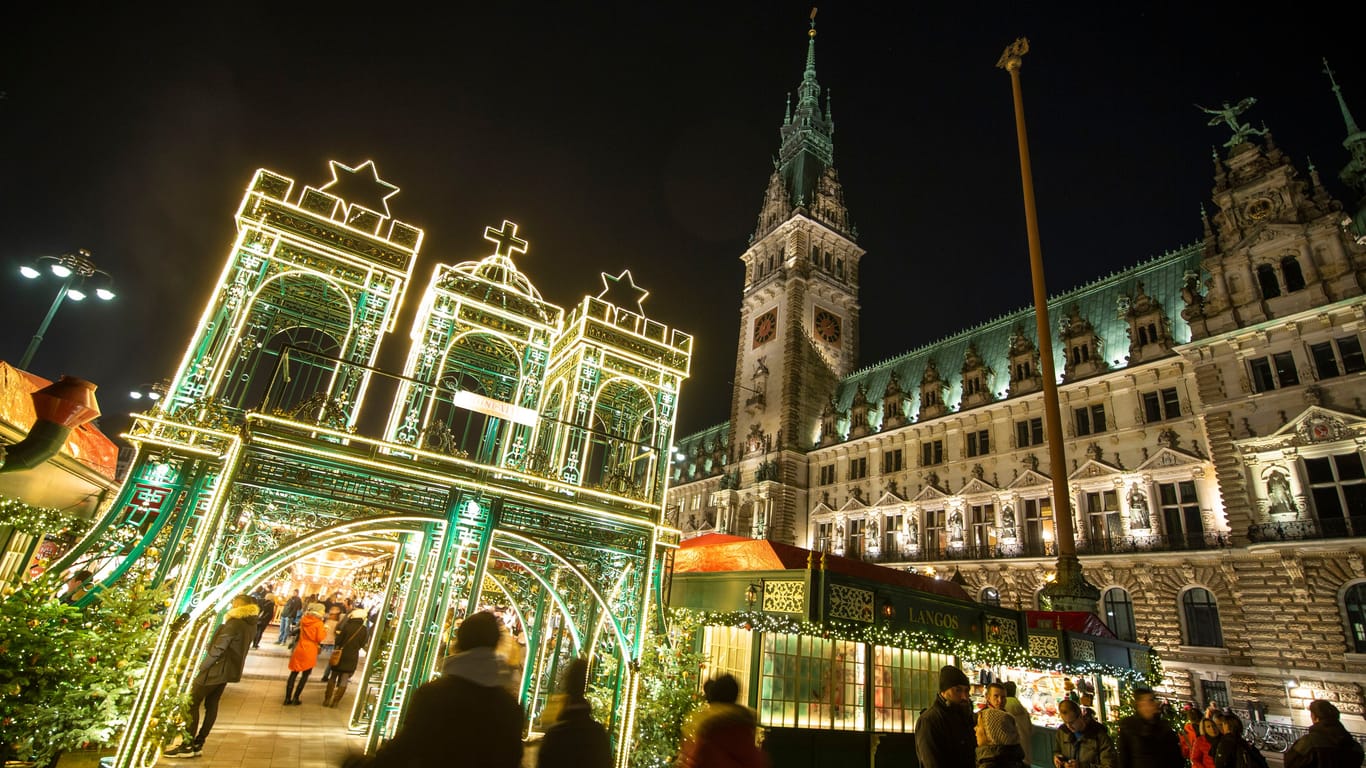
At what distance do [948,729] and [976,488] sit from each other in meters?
30.4

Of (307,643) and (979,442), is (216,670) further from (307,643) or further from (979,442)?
(979,442)

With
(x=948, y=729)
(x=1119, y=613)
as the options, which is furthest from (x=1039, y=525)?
(x=948, y=729)

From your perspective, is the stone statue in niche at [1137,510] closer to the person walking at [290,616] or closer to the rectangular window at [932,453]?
the rectangular window at [932,453]

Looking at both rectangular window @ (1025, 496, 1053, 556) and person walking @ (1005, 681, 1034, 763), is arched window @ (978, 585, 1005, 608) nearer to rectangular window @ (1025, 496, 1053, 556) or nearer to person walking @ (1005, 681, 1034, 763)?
rectangular window @ (1025, 496, 1053, 556)

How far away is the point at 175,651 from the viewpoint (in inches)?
257

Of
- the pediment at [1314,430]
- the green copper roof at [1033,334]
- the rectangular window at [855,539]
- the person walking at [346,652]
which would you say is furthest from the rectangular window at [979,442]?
the person walking at [346,652]

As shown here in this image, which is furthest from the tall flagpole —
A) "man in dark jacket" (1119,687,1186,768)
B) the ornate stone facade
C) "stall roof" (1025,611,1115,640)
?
"man in dark jacket" (1119,687,1186,768)

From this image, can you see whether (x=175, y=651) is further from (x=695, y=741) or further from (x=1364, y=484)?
(x=1364, y=484)

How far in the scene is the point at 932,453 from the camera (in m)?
36.9

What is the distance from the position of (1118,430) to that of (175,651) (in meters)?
34.8

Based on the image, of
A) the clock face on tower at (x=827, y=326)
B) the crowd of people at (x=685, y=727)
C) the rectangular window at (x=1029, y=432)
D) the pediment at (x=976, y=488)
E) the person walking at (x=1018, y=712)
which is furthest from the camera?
the clock face on tower at (x=827, y=326)

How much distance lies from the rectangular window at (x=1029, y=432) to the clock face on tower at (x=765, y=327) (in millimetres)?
21447

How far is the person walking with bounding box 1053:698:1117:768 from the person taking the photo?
8.35 metres

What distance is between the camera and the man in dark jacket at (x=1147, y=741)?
21.7ft
